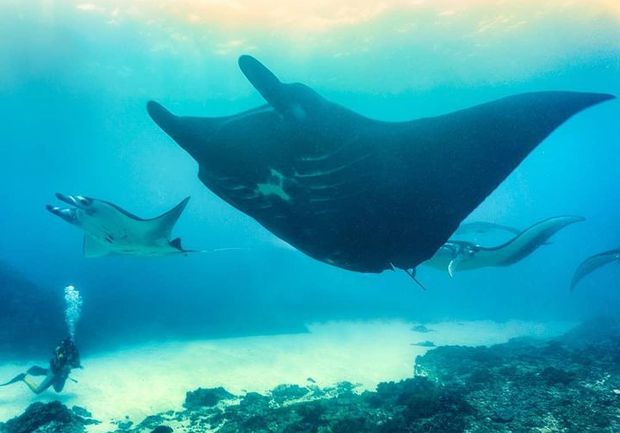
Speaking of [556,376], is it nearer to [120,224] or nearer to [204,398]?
[204,398]

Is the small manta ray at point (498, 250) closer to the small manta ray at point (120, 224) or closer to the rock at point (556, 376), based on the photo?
the rock at point (556, 376)

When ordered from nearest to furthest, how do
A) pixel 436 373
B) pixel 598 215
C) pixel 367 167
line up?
1. pixel 367 167
2. pixel 436 373
3. pixel 598 215

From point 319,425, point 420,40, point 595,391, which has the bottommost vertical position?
point 319,425

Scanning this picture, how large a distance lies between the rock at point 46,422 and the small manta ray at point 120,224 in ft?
11.0

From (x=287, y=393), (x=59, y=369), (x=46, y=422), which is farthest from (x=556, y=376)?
(x=59, y=369)

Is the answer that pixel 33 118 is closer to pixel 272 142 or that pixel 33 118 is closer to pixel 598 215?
pixel 272 142

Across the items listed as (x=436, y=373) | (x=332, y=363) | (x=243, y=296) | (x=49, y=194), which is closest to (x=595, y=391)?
(x=436, y=373)

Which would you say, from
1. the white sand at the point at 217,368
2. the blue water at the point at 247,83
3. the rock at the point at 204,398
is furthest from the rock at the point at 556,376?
the blue water at the point at 247,83

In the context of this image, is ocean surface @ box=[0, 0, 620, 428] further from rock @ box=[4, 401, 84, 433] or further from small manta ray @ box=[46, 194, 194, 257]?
small manta ray @ box=[46, 194, 194, 257]

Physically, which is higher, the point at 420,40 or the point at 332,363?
the point at 420,40

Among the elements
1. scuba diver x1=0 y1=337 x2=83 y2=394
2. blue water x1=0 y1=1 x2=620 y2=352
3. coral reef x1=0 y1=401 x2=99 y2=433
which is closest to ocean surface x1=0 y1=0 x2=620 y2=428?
blue water x1=0 y1=1 x2=620 y2=352

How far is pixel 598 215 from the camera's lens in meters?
90.8

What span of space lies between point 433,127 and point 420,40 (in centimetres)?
2446

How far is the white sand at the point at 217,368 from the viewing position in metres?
9.89
